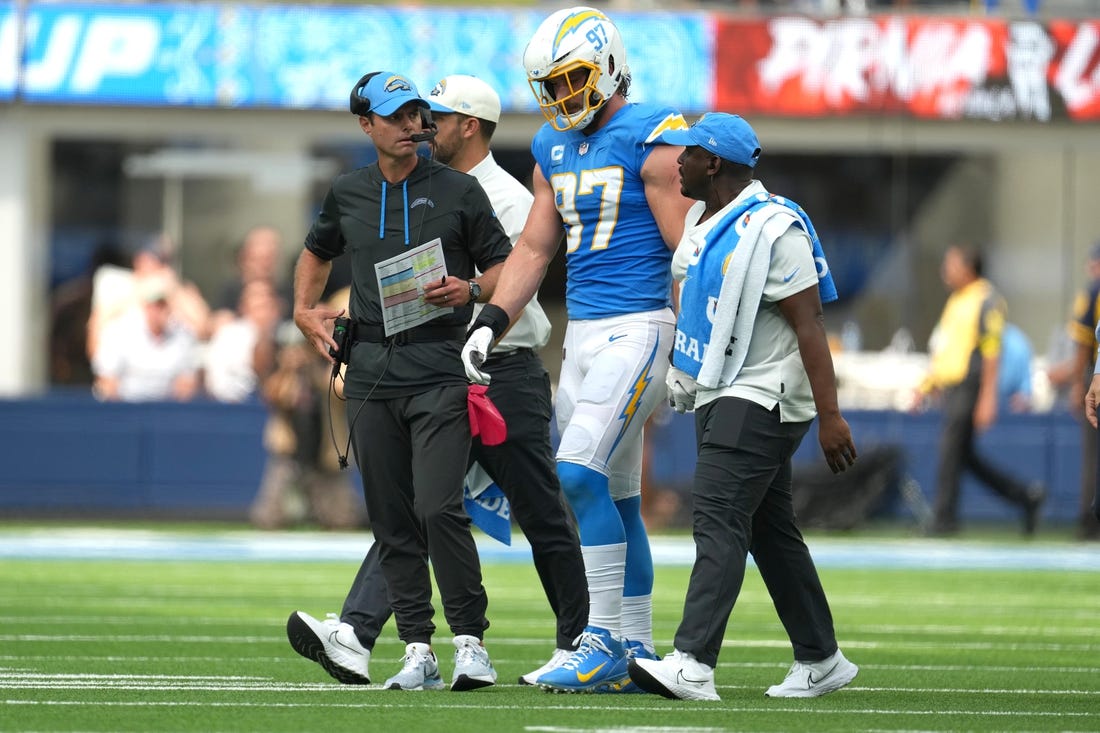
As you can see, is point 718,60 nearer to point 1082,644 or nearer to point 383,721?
point 1082,644

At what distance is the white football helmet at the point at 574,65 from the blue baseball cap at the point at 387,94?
44 cm

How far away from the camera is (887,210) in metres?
24.1

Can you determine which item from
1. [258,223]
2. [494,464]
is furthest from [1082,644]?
[258,223]

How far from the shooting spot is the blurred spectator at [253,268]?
22531 mm

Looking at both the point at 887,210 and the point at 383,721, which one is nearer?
the point at 383,721

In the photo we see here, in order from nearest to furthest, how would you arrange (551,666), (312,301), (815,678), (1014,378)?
(815,678)
(551,666)
(312,301)
(1014,378)

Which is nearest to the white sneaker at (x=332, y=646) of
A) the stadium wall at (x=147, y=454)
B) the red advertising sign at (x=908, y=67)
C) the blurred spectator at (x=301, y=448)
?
the blurred spectator at (x=301, y=448)

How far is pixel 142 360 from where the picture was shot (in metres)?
21.3

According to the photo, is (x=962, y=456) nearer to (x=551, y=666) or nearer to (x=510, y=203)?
(x=510, y=203)

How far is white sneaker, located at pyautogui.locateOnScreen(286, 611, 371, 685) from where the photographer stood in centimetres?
764

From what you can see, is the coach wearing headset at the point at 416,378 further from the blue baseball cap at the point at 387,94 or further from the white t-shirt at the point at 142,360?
the white t-shirt at the point at 142,360

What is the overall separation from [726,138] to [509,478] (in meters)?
1.61

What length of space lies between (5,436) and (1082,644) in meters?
13.3

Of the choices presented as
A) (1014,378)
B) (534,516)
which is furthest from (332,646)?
(1014,378)
